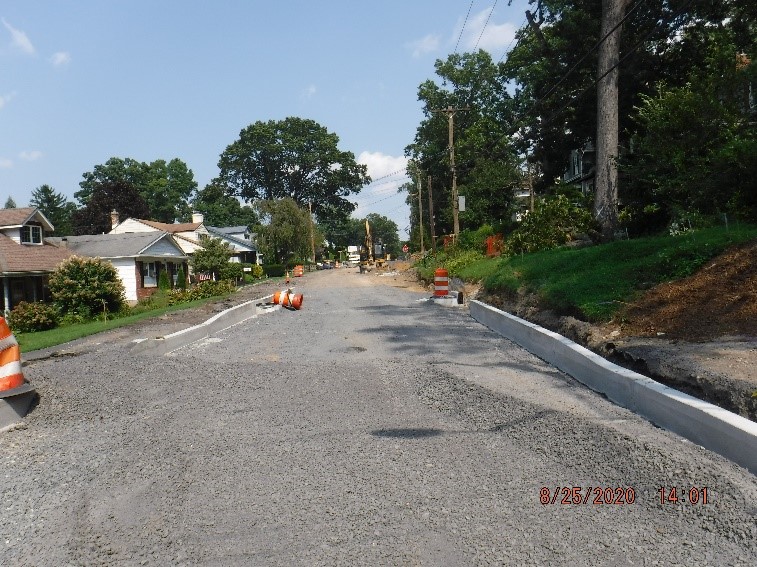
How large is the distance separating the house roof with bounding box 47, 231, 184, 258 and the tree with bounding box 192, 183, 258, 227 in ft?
196

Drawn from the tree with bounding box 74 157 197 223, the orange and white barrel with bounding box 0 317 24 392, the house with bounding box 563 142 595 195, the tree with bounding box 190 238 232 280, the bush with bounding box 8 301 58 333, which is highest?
the tree with bounding box 74 157 197 223

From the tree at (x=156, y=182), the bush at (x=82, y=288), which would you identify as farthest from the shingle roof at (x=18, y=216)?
the tree at (x=156, y=182)

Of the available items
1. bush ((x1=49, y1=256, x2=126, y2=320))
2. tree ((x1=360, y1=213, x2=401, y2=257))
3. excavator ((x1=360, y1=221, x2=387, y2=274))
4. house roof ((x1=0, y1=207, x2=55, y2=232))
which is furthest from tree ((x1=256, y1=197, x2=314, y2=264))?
tree ((x1=360, y1=213, x2=401, y2=257))

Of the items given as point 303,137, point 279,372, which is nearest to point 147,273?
point 279,372

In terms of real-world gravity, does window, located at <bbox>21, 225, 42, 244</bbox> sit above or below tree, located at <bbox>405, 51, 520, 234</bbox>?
below

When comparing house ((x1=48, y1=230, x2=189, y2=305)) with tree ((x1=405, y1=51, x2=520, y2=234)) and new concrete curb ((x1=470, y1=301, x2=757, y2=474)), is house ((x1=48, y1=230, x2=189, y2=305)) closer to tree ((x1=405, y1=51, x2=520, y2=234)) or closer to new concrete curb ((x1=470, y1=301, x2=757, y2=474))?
tree ((x1=405, y1=51, x2=520, y2=234))

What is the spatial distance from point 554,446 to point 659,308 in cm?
519

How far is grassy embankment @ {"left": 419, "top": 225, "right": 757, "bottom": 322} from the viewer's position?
11.0 m

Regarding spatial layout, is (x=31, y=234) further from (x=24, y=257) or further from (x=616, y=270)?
(x=616, y=270)

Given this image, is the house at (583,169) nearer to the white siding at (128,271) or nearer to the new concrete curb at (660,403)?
the white siding at (128,271)

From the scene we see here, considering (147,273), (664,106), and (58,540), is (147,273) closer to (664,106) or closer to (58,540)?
(664,106)
